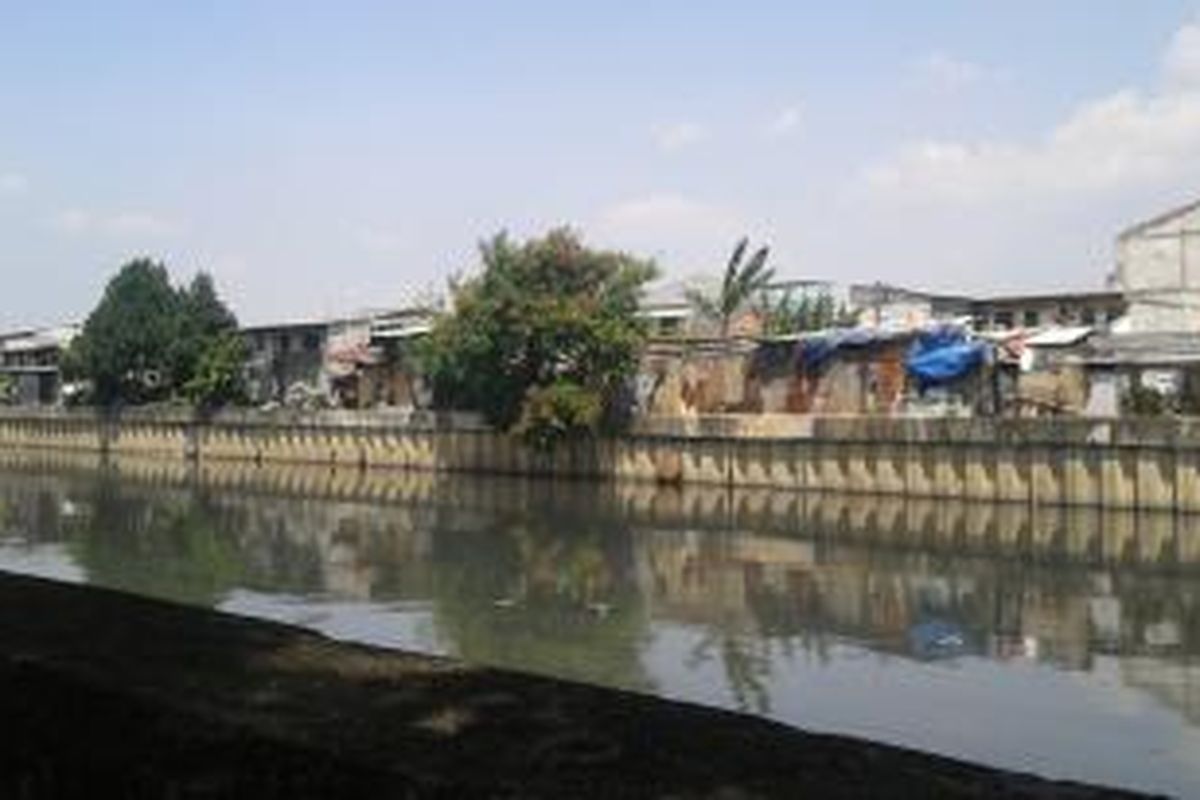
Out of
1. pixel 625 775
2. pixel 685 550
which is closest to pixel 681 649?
pixel 685 550

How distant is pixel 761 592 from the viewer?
27.5 metres

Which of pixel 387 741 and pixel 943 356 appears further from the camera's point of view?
pixel 943 356

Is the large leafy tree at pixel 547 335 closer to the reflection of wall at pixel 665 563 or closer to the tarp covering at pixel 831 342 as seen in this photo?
the reflection of wall at pixel 665 563

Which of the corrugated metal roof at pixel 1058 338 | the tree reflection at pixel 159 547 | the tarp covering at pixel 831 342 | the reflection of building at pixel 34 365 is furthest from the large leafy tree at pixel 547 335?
the reflection of building at pixel 34 365

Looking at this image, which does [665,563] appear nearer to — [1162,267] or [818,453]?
[818,453]

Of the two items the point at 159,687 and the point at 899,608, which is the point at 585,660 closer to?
the point at 899,608

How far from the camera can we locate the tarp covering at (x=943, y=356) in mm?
43688

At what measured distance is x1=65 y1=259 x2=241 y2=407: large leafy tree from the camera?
71.3 m

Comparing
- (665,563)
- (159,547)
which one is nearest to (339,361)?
Answer: (159,547)

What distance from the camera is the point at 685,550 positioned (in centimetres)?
3400

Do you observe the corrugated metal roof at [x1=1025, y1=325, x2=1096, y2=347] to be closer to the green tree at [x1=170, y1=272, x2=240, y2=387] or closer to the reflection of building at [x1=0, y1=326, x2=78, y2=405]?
the green tree at [x1=170, y1=272, x2=240, y2=387]

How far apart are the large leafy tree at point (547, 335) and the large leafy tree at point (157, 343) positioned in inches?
805

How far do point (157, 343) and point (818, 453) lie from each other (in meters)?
36.4

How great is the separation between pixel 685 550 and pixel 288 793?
28.1 meters
